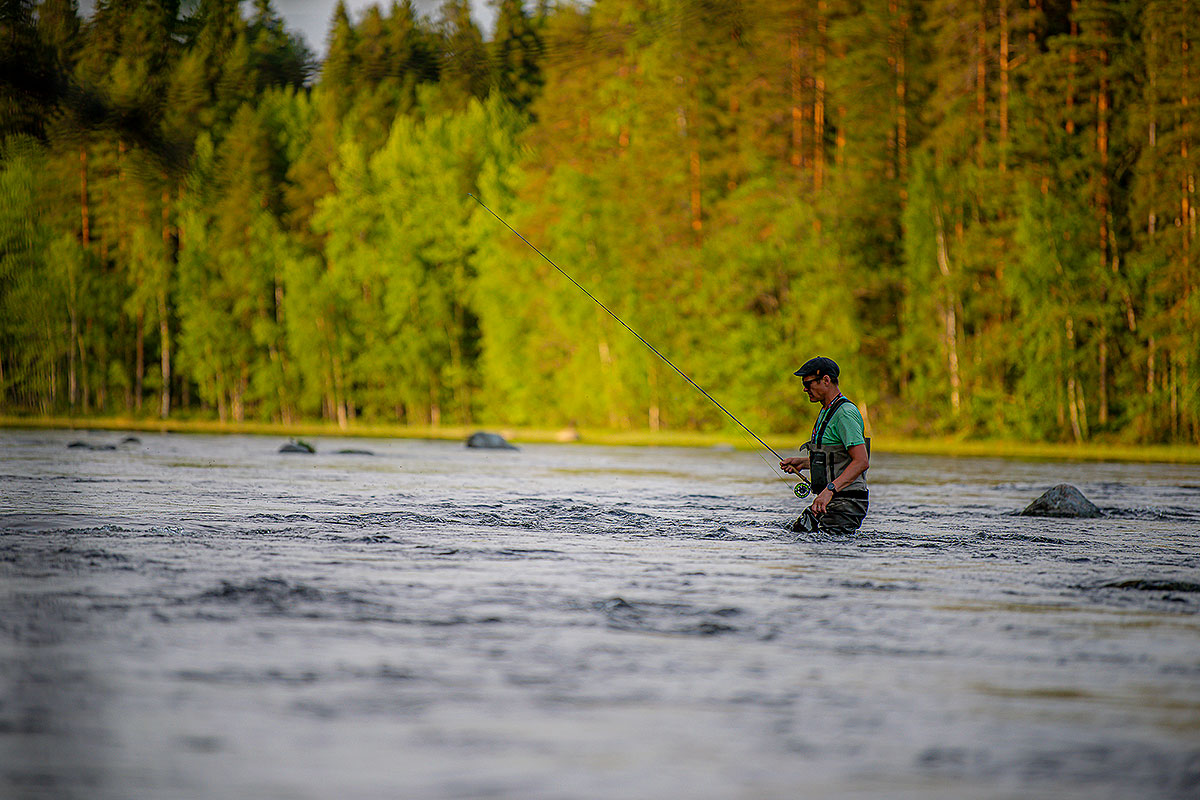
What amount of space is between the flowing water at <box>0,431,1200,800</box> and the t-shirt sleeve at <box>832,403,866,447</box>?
739mm

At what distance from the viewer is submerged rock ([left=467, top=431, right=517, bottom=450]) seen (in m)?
27.3

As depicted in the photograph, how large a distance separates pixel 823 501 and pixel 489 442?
18363mm

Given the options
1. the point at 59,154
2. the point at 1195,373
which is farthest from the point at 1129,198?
the point at 59,154

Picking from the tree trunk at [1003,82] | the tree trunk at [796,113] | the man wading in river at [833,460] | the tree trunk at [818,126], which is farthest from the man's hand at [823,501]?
the tree trunk at [796,113]

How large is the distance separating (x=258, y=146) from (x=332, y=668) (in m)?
2.58

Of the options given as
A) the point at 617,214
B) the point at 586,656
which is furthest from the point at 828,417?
the point at 617,214

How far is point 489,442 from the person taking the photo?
2750cm

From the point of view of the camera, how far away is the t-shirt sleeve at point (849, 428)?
941cm

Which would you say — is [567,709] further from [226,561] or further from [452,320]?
[452,320]

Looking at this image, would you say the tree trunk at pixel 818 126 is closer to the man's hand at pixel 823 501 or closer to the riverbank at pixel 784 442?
the riverbank at pixel 784 442

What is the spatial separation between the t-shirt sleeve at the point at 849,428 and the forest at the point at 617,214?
270 cm

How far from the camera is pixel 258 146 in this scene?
2641mm

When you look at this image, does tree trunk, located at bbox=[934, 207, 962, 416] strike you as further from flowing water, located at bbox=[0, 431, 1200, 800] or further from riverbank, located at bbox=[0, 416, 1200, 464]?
flowing water, located at bbox=[0, 431, 1200, 800]

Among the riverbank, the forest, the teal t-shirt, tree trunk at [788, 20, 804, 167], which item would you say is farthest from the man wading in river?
tree trunk at [788, 20, 804, 167]
